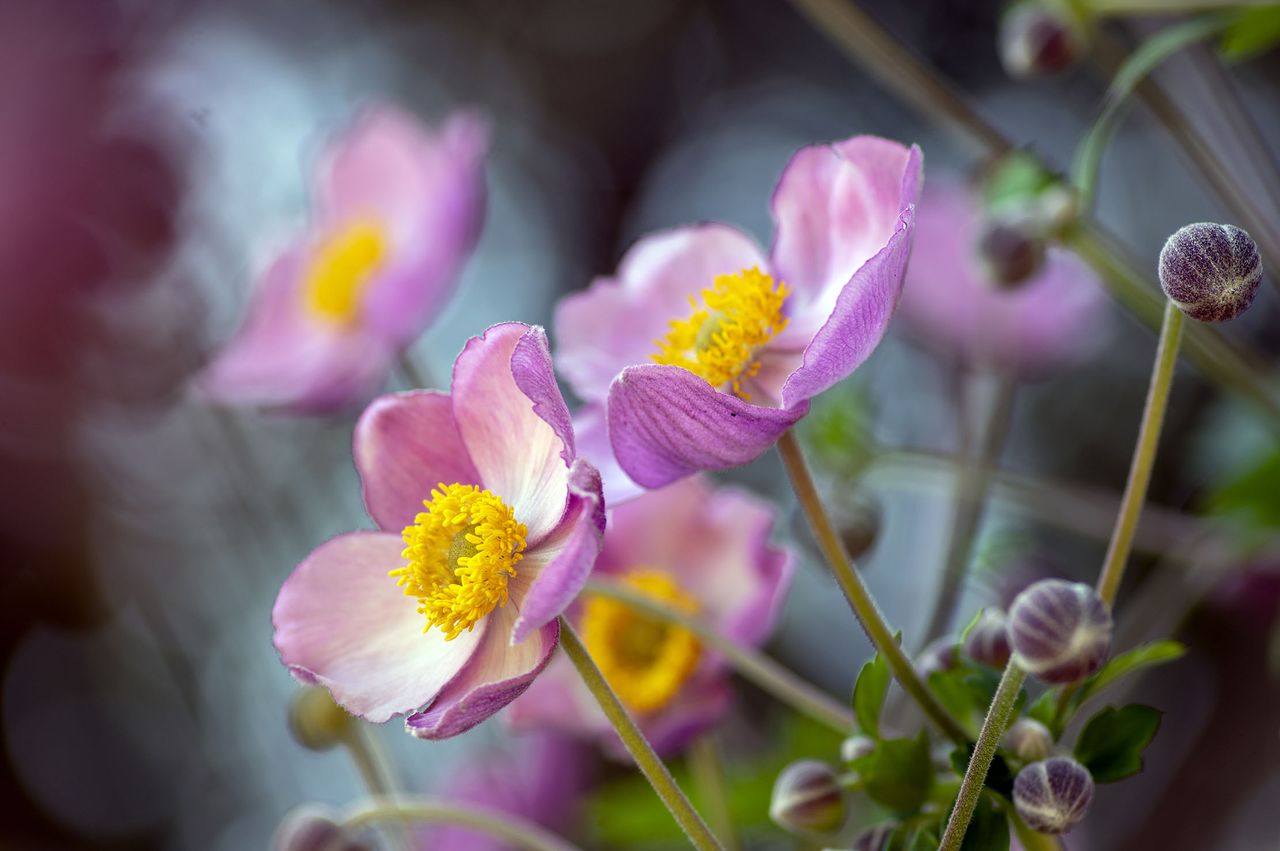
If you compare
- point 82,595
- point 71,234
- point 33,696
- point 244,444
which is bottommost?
point 33,696

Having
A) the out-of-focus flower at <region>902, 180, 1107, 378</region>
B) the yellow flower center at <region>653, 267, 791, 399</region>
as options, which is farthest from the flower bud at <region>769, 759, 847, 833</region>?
the out-of-focus flower at <region>902, 180, 1107, 378</region>

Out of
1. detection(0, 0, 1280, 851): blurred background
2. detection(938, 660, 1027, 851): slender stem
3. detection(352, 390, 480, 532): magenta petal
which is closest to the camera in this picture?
detection(938, 660, 1027, 851): slender stem

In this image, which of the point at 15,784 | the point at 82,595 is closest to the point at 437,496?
the point at 82,595

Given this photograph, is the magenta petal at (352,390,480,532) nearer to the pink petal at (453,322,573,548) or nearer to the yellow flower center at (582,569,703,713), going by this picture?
the pink petal at (453,322,573,548)

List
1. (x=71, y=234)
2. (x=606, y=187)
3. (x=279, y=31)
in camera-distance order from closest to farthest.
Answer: (x=71, y=234) → (x=606, y=187) → (x=279, y=31)

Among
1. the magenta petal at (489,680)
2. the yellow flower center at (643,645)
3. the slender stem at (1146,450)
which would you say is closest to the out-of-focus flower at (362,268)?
the yellow flower center at (643,645)

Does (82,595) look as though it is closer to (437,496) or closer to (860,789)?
(437,496)
